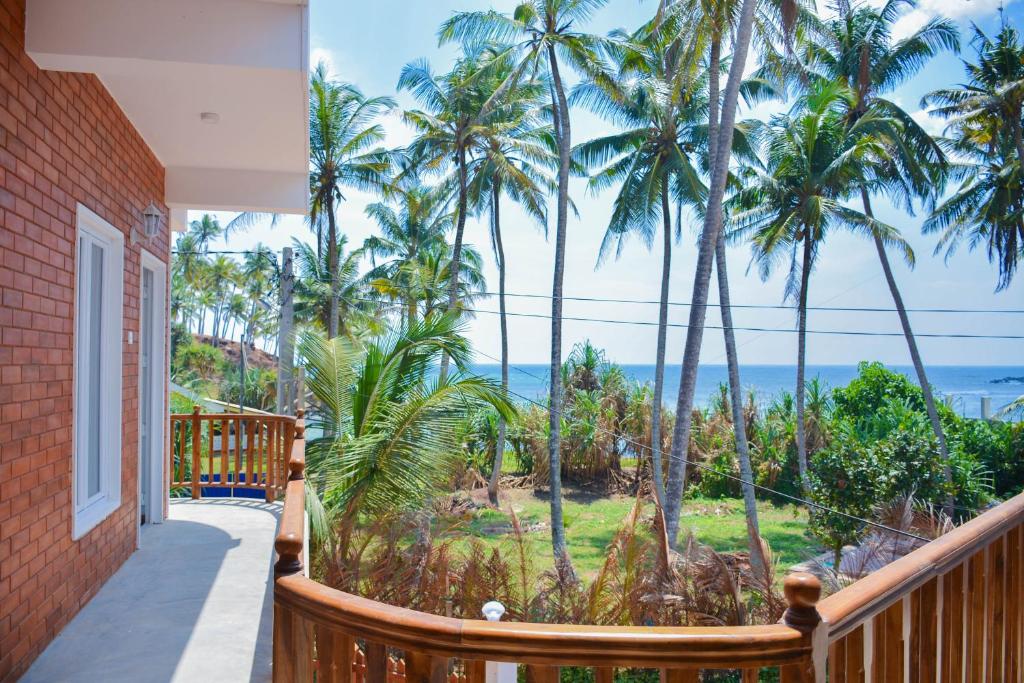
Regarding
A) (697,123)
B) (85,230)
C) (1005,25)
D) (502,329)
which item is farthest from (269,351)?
(85,230)

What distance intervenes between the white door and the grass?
8.10 metres

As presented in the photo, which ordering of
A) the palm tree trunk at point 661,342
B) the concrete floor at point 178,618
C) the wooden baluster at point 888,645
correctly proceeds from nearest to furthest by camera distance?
the wooden baluster at point 888,645 < the concrete floor at point 178,618 < the palm tree trunk at point 661,342

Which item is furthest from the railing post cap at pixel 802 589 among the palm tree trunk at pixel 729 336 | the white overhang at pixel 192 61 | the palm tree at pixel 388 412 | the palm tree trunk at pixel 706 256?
the palm tree trunk at pixel 729 336

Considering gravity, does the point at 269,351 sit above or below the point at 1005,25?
below

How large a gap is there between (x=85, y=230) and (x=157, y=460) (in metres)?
2.82

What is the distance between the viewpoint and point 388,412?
6.59 meters

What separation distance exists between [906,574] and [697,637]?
667 mm

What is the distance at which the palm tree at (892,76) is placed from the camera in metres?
17.2

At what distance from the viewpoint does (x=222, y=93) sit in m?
4.63

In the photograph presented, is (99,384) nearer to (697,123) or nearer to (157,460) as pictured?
(157,460)

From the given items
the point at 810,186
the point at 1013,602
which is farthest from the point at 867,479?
the point at 1013,602

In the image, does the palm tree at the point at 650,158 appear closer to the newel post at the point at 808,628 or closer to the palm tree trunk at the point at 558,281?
the palm tree trunk at the point at 558,281

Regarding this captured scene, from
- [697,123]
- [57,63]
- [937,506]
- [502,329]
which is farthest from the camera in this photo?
[502,329]

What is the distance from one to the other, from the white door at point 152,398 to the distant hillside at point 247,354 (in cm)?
5097
